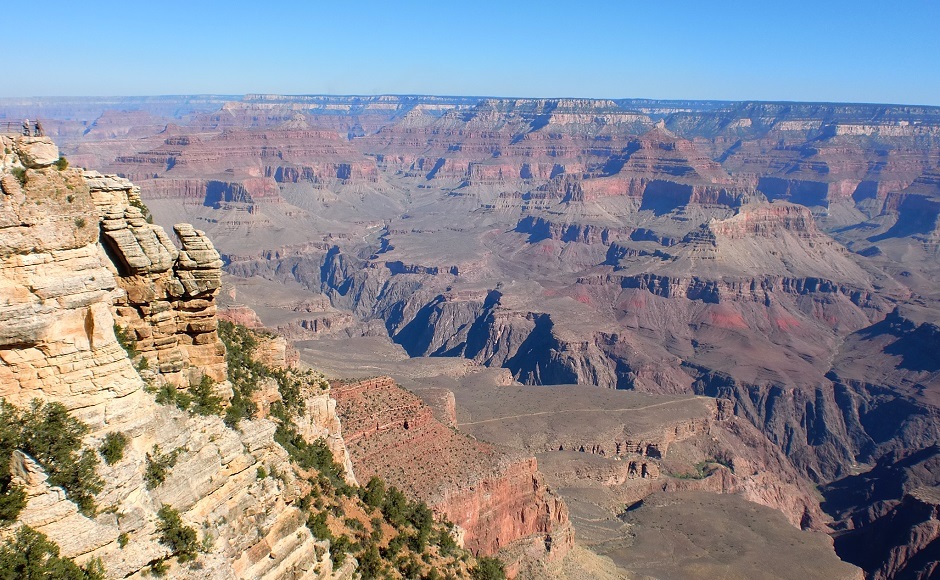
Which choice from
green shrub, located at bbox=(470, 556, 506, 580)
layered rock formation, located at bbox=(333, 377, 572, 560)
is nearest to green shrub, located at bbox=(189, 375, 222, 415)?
green shrub, located at bbox=(470, 556, 506, 580)

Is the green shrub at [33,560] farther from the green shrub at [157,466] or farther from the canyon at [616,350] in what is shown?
the canyon at [616,350]

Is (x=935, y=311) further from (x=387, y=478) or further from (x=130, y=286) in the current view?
(x=130, y=286)

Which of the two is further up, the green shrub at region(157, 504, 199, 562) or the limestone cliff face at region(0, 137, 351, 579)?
the limestone cliff face at region(0, 137, 351, 579)

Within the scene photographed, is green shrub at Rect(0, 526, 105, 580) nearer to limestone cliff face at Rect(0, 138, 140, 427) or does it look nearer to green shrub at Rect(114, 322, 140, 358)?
limestone cliff face at Rect(0, 138, 140, 427)

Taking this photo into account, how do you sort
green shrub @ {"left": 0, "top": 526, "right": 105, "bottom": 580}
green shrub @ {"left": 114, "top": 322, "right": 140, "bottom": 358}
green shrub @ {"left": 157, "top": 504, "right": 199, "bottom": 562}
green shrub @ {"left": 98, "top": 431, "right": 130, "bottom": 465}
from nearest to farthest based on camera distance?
green shrub @ {"left": 0, "top": 526, "right": 105, "bottom": 580}, green shrub @ {"left": 98, "top": 431, "right": 130, "bottom": 465}, green shrub @ {"left": 157, "top": 504, "right": 199, "bottom": 562}, green shrub @ {"left": 114, "top": 322, "right": 140, "bottom": 358}

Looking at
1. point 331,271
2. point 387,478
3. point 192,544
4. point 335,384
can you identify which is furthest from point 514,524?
point 331,271

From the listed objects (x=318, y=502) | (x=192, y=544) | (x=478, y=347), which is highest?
(x=192, y=544)

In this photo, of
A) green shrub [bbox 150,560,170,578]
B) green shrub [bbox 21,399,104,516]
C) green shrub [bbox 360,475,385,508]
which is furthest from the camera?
green shrub [bbox 360,475,385,508]

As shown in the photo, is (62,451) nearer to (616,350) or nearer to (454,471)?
(454,471)
